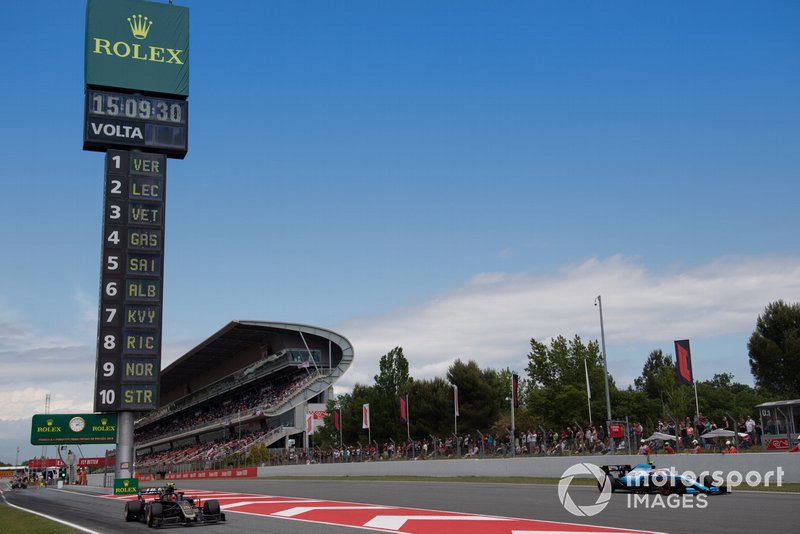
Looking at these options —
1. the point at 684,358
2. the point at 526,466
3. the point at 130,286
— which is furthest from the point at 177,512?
the point at 684,358

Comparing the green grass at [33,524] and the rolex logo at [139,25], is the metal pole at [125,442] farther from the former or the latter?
the rolex logo at [139,25]

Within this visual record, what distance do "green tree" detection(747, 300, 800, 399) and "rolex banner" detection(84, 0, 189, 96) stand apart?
5262 cm

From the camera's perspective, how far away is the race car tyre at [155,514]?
1622 cm

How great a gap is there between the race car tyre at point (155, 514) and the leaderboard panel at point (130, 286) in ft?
69.6

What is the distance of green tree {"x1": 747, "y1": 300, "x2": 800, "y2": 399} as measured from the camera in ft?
212

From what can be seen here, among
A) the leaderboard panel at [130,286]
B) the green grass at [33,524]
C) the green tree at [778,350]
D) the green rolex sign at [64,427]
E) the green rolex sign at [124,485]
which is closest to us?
the green grass at [33,524]

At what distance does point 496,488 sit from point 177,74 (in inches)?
1112

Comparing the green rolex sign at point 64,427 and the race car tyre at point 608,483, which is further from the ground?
the green rolex sign at point 64,427

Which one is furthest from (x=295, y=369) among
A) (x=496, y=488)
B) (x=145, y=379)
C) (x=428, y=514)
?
(x=428, y=514)

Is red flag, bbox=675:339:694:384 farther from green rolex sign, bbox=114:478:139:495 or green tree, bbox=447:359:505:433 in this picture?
green tree, bbox=447:359:505:433

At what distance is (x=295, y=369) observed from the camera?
81.5m

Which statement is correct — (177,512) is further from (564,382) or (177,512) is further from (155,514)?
(564,382)

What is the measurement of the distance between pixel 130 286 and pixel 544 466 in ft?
69.8

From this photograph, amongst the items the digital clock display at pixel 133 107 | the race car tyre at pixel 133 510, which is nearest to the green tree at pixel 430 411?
the digital clock display at pixel 133 107
